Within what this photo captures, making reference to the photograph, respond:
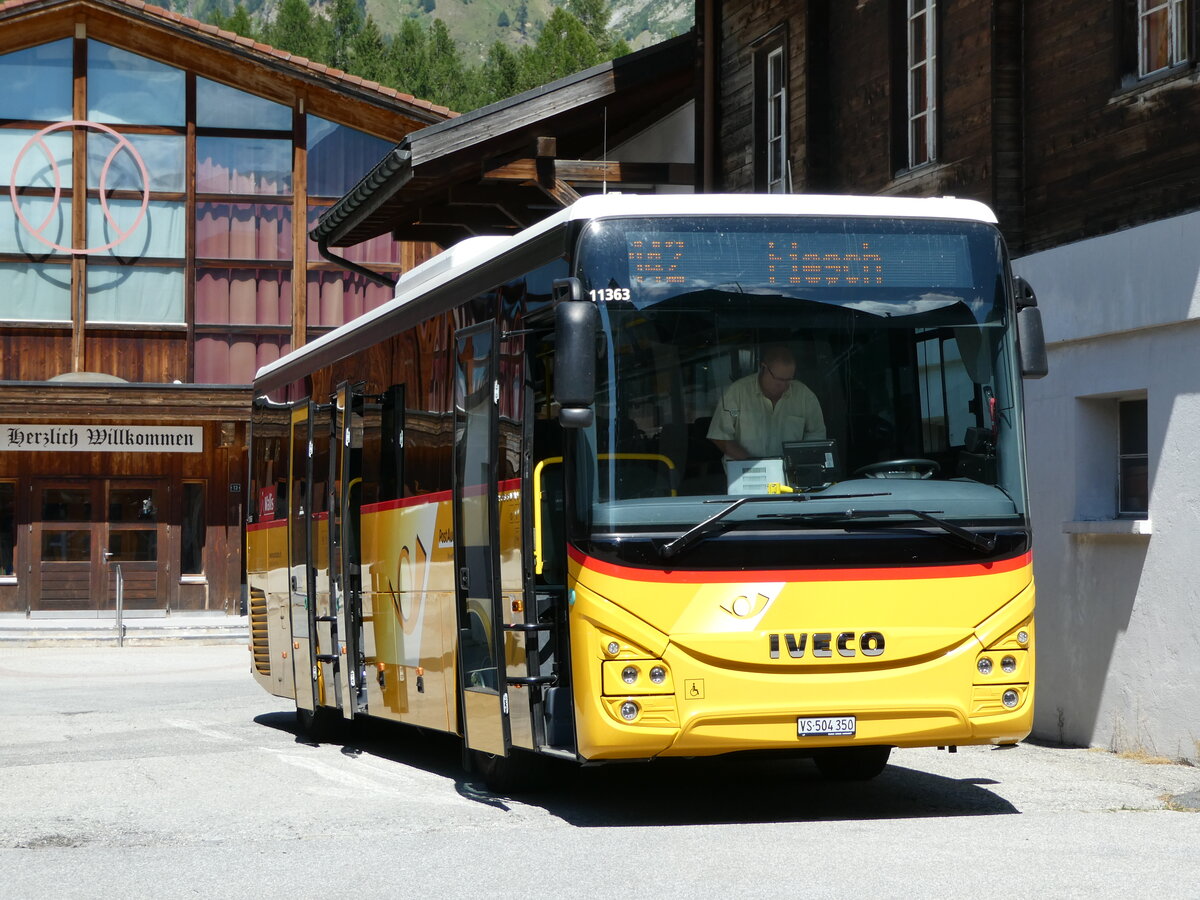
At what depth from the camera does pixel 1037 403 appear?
43.8 feet

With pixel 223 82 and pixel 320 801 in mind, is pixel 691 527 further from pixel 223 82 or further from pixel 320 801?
pixel 223 82

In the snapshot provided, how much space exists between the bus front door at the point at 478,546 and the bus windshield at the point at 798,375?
1.19 meters

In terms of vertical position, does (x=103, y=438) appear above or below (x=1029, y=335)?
A: above

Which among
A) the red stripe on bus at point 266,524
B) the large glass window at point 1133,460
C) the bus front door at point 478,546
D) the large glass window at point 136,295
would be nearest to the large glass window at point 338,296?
the large glass window at point 136,295

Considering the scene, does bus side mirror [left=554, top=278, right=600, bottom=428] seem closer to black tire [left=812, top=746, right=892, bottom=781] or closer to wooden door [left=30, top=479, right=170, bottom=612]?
black tire [left=812, top=746, right=892, bottom=781]

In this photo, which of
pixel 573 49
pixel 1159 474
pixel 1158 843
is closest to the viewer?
pixel 1158 843

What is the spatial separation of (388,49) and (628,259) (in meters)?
63.6

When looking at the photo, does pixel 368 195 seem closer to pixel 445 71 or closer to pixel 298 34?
pixel 445 71

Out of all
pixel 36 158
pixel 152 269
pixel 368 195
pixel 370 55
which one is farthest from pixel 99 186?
pixel 370 55

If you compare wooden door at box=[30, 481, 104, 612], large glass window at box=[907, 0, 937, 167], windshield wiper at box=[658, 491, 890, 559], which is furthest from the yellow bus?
wooden door at box=[30, 481, 104, 612]

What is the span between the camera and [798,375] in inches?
343

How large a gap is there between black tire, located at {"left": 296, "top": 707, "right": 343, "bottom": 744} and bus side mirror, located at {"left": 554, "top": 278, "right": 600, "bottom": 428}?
626 cm

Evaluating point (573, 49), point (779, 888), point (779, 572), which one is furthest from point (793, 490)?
point (573, 49)

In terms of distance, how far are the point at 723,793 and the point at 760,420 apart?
2655 mm
